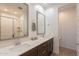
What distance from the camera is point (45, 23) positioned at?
209 inches

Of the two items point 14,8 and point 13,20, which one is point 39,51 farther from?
point 14,8

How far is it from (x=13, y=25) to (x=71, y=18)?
4.33 metres

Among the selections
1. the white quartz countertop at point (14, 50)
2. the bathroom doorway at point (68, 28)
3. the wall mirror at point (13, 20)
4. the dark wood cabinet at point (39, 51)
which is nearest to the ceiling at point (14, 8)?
the wall mirror at point (13, 20)

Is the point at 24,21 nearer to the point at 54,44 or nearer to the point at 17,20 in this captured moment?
the point at 17,20

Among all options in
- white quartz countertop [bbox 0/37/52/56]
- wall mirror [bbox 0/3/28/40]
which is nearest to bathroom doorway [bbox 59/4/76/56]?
wall mirror [bbox 0/3/28/40]

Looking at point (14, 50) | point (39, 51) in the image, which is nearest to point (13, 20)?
point (14, 50)

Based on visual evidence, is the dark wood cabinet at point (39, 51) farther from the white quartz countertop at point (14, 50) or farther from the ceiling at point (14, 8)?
the ceiling at point (14, 8)

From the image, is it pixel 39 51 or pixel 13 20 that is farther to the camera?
pixel 39 51

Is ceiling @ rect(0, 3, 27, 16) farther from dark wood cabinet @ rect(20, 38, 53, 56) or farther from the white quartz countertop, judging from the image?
dark wood cabinet @ rect(20, 38, 53, 56)

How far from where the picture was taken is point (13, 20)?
96.7 inches

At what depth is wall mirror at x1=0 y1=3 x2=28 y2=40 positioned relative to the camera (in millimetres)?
2127

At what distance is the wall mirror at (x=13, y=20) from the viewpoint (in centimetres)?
213

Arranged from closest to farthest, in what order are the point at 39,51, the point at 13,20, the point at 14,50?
the point at 14,50 → the point at 13,20 → the point at 39,51

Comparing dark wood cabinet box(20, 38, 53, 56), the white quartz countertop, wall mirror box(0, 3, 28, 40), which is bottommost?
dark wood cabinet box(20, 38, 53, 56)
